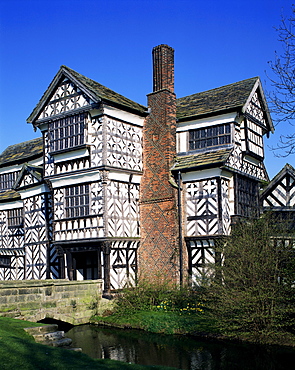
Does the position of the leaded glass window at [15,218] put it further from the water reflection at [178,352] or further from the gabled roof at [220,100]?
the water reflection at [178,352]

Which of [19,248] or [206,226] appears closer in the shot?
[206,226]

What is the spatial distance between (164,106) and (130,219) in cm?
552

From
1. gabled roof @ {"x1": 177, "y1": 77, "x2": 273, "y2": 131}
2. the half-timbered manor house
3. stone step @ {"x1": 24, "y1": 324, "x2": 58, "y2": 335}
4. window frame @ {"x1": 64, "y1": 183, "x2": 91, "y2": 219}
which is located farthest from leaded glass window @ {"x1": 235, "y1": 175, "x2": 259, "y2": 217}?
stone step @ {"x1": 24, "y1": 324, "x2": 58, "y2": 335}

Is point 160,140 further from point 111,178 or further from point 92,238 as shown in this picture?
point 92,238

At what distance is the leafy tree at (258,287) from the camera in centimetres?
1283

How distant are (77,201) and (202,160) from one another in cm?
591

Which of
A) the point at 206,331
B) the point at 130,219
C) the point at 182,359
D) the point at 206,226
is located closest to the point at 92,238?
the point at 130,219

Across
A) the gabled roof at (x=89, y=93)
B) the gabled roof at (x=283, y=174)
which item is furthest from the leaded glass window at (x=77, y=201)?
the gabled roof at (x=283, y=174)

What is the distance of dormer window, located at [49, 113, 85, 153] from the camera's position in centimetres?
2009

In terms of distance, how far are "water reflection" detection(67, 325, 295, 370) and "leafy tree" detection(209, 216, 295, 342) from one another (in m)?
0.66

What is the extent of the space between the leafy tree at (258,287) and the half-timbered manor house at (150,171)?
15.1ft

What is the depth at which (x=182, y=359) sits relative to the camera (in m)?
12.3

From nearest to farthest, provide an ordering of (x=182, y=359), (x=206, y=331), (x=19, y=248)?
(x=182, y=359), (x=206, y=331), (x=19, y=248)

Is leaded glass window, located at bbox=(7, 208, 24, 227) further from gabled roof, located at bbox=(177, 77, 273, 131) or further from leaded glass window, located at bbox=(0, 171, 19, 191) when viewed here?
gabled roof, located at bbox=(177, 77, 273, 131)
